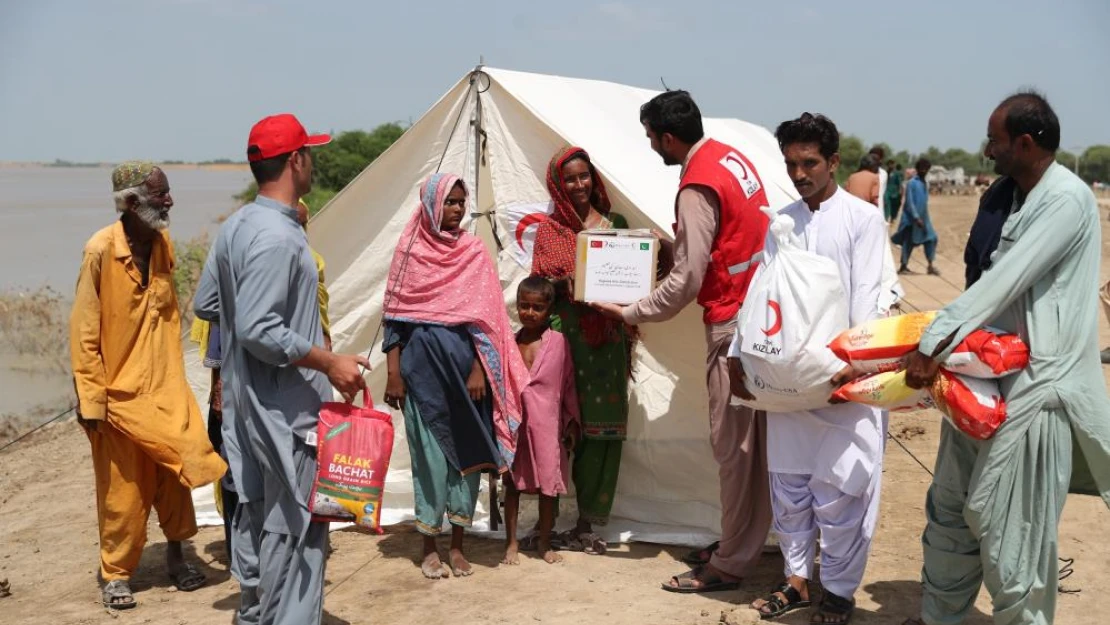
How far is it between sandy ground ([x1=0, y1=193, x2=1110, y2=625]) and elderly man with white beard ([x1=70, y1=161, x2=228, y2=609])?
34 centimetres

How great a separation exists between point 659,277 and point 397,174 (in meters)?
1.46

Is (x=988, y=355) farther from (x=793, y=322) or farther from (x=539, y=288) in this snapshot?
(x=539, y=288)

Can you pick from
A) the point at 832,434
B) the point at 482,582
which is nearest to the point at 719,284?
the point at 832,434

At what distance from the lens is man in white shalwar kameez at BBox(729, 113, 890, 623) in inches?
156

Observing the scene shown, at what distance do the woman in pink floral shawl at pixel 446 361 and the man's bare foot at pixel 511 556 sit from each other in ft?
0.65

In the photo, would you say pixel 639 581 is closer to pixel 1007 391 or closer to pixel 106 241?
pixel 1007 391

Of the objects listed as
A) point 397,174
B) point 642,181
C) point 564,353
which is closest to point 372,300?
point 397,174

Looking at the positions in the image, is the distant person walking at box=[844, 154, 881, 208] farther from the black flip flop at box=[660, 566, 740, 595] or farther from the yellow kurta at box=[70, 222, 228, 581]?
the yellow kurta at box=[70, 222, 228, 581]

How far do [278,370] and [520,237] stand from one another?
2.09m

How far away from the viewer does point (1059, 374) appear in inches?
129

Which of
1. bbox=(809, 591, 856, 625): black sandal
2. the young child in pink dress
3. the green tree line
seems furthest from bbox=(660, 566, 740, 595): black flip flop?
the green tree line

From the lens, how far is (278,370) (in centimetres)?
350

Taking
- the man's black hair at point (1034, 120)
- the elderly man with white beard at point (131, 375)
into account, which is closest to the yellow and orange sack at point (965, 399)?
the man's black hair at point (1034, 120)

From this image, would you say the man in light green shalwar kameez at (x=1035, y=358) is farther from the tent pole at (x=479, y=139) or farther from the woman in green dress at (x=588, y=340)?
the tent pole at (x=479, y=139)
